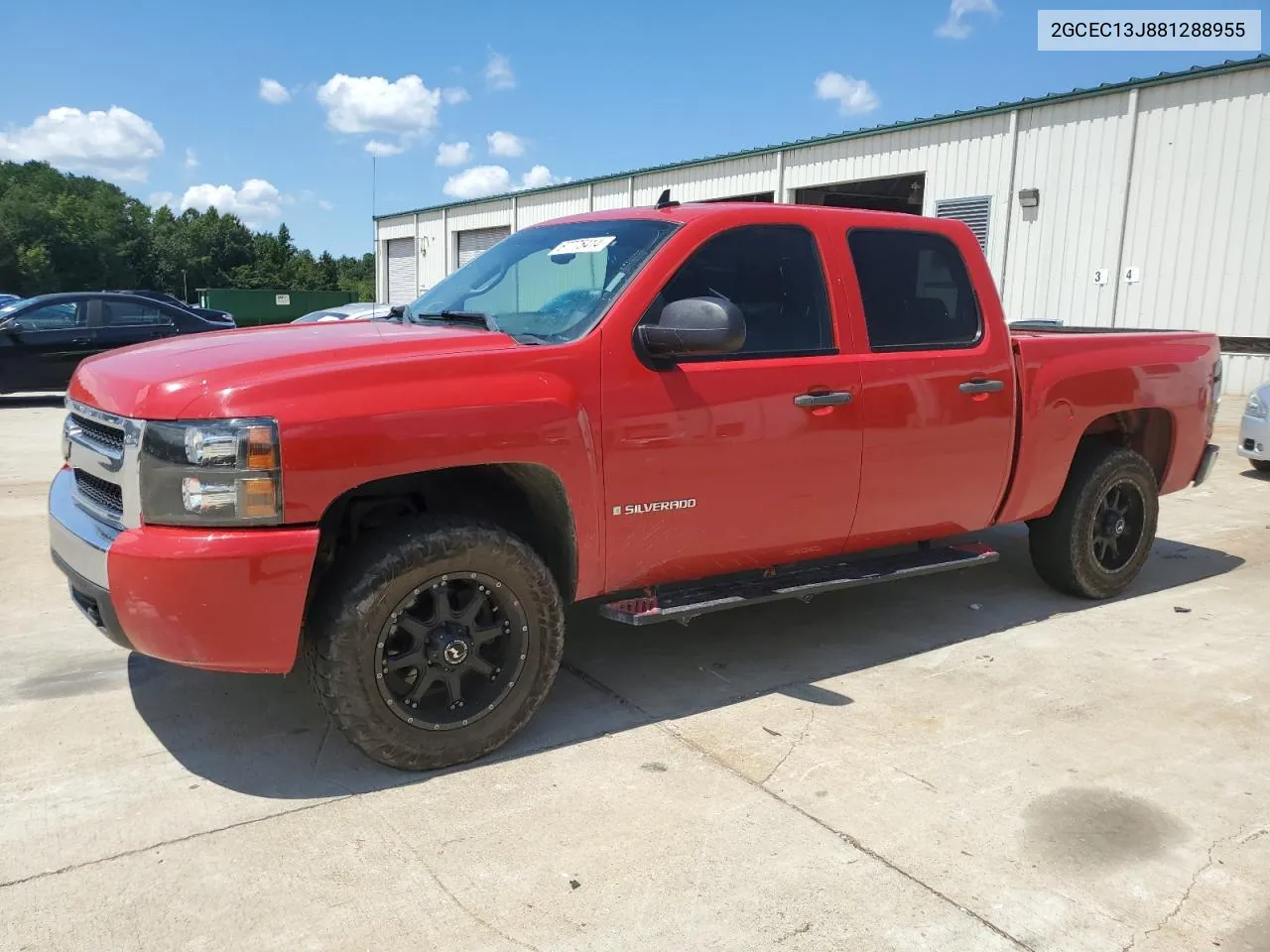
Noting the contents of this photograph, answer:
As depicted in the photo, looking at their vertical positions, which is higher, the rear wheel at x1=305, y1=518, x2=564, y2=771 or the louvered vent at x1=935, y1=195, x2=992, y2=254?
the louvered vent at x1=935, y1=195, x2=992, y2=254

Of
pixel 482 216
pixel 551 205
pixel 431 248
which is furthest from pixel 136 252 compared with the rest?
pixel 551 205

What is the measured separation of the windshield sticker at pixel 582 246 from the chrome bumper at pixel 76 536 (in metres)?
2.03

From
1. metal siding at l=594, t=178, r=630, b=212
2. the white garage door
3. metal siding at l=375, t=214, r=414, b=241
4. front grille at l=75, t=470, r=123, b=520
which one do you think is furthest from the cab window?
metal siding at l=375, t=214, r=414, b=241

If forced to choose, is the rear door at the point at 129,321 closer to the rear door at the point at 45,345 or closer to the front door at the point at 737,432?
the rear door at the point at 45,345

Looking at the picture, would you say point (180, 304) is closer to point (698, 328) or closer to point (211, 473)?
point (211, 473)

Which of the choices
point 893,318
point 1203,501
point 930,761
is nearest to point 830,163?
point 1203,501

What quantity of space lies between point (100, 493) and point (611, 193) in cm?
2432

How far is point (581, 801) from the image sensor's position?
3.25 m

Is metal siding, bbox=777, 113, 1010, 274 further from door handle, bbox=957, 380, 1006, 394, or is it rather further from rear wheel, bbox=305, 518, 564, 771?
rear wheel, bbox=305, 518, 564, 771

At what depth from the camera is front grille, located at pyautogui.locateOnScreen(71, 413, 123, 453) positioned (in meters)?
3.18

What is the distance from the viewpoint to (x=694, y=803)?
10.6 feet

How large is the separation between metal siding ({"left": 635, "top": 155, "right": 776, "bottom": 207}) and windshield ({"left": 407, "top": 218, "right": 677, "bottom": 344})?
17.1 meters

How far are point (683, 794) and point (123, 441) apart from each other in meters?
2.13

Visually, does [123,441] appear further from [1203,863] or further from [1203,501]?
[1203,501]
